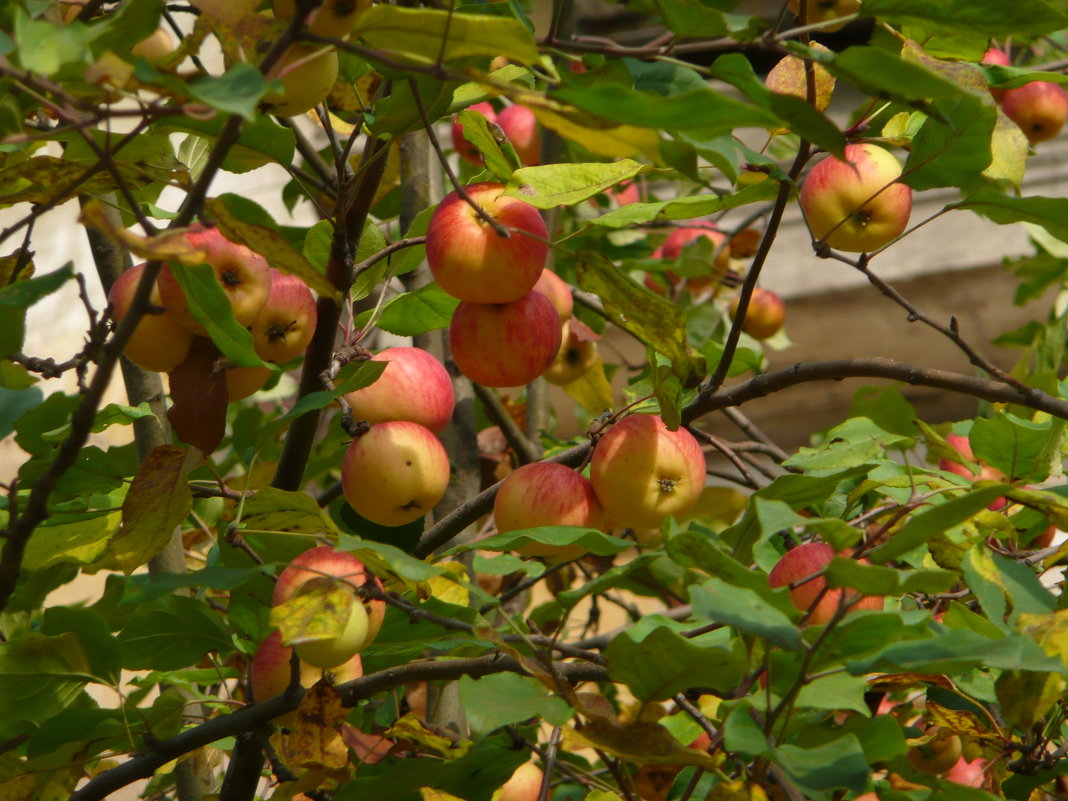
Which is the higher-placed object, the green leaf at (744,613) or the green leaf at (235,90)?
the green leaf at (235,90)

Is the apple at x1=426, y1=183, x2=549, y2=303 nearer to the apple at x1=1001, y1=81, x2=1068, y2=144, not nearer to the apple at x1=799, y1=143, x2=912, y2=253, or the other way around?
the apple at x1=799, y1=143, x2=912, y2=253

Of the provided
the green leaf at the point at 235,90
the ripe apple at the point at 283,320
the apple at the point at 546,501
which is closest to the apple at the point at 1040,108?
the apple at the point at 546,501

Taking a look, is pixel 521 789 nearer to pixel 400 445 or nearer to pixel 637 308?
pixel 400 445

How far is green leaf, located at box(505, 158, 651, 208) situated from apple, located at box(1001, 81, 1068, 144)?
3.42 ft

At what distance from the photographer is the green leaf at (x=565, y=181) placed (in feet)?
2.67

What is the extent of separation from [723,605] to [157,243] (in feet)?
1.05

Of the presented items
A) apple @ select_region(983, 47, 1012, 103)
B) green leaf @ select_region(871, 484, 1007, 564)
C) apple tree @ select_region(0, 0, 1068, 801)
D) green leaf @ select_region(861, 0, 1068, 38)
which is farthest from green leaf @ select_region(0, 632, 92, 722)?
apple @ select_region(983, 47, 1012, 103)

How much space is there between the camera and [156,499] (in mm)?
782

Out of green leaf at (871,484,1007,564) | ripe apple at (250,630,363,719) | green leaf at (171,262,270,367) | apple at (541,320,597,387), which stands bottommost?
apple at (541,320,597,387)

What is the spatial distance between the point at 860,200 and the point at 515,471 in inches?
14.3

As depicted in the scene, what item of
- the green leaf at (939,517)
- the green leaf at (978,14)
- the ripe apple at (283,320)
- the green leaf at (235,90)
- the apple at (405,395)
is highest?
the green leaf at (235,90)

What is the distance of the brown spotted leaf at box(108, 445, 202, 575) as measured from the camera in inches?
30.5

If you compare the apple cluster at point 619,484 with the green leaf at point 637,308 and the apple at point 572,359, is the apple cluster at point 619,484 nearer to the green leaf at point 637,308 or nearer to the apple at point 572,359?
the green leaf at point 637,308

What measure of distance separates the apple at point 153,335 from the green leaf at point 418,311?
8.2 inches
